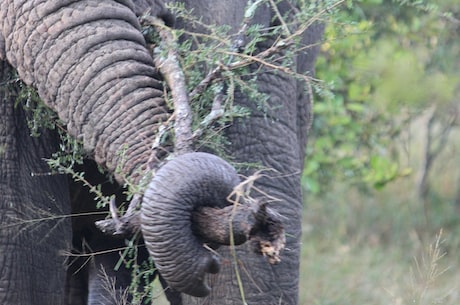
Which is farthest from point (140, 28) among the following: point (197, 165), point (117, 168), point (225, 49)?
point (197, 165)

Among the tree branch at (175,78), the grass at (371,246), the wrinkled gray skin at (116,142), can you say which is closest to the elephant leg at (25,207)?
the wrinkled gray skin at (116,142)

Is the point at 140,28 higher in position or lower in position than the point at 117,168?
higher

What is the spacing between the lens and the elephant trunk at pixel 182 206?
3.11m

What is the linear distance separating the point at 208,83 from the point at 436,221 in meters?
4.98

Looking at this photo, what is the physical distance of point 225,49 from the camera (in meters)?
3.77

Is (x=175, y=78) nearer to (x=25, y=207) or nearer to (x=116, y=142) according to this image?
(x=116, y=142)

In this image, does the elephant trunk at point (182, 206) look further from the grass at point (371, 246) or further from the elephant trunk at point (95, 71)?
the grass at point (371, 246)

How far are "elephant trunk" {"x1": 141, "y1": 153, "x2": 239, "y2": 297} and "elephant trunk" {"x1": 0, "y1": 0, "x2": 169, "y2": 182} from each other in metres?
0.31

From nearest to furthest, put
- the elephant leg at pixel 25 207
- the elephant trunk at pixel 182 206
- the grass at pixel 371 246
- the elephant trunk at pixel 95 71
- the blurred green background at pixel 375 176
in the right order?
the elephant trunk at pixel 182 206, the elephant trunk at pixel 95 71, the elephant leg at pixel 25 207, the grass at pixel 371 246, the blurred green background at pixel 375 176

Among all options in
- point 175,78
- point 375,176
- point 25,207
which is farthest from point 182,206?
point 375,176

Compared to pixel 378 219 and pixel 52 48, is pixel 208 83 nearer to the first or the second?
pixel 52 48

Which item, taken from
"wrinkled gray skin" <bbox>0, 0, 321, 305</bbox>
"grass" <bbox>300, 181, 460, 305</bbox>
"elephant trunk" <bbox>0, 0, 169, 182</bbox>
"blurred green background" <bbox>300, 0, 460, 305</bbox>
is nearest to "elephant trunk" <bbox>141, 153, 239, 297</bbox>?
"wrinkled gray skin" <bbox>0, 0, 321, 305</bbox>

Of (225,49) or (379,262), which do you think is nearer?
(225,49)

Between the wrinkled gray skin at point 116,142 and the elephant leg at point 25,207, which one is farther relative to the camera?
the elephant leg at point 25,207
